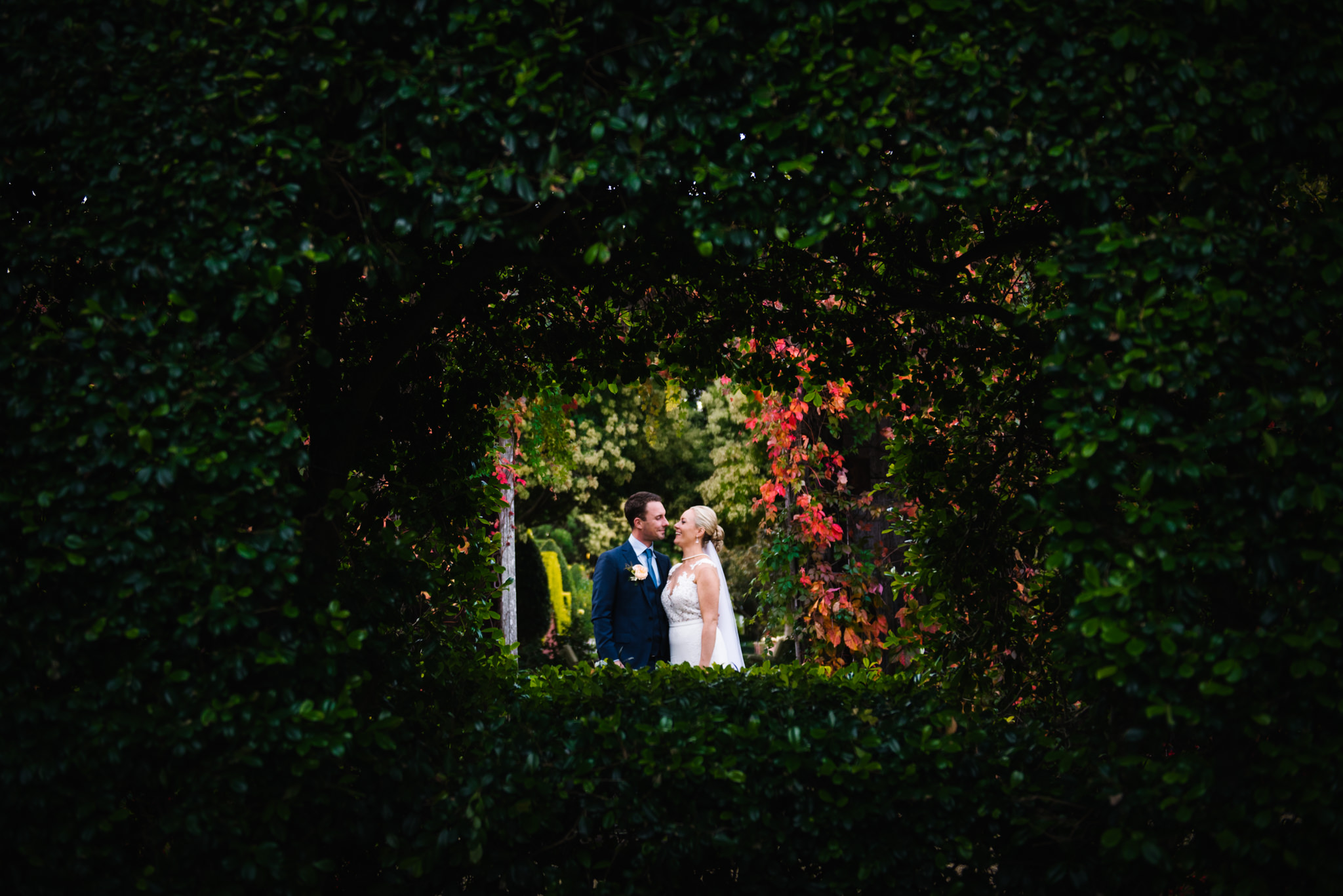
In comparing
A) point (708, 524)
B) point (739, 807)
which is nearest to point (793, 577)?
point (708, 524)

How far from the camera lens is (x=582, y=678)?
4.27 metres

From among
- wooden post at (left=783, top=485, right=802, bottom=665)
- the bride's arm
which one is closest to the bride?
the bride's arm

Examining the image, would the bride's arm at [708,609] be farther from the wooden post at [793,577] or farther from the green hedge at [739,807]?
the green hedge at [739,807]

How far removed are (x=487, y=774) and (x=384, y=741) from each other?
0.37 meters

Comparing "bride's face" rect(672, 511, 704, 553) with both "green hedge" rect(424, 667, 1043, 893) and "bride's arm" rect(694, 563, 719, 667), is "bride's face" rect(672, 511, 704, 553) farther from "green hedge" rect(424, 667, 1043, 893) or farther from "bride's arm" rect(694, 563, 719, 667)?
"green hedge" rect(424, 667, 1043, 893)

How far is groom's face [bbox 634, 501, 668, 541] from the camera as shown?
249 inches

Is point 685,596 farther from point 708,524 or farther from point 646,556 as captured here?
point 708,524

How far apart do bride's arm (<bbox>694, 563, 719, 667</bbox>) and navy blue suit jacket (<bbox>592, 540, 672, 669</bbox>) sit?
0.37 metres

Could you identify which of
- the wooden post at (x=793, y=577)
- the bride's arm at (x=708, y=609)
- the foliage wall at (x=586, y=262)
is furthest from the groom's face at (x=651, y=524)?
the foliage wall at (x=586, y=262)

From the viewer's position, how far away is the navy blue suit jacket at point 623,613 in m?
5.94

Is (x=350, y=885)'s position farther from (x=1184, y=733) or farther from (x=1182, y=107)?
(x=1182, y=107)

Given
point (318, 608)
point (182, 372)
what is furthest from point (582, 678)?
point (182, 372)

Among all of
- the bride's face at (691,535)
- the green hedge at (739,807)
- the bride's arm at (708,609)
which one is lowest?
the green hedge at (739,807)

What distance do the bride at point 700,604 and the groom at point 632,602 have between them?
0.38 feet
